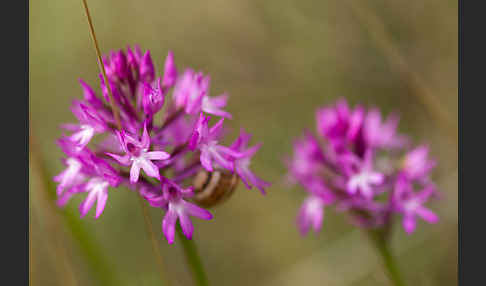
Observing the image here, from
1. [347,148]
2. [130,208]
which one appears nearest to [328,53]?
[347,148]

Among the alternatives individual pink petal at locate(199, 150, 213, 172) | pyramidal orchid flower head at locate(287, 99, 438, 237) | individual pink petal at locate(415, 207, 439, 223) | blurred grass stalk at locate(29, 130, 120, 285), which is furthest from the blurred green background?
individual pink petal at locate(199, 150, 213, 172)

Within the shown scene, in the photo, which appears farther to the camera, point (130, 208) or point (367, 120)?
point (130, 208)

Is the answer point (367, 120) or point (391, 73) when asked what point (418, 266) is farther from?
point (391, 73)

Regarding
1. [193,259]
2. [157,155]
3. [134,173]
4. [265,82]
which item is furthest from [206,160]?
[265,82]

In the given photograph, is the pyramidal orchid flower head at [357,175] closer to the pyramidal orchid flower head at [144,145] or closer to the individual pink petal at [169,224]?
the pyramidal orchid flower head at [144,145]

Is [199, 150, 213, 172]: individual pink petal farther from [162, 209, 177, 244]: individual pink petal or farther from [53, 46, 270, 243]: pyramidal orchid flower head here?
[162, 209, 177, 244]: individual pink petal

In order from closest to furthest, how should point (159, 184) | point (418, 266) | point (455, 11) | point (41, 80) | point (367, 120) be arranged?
point (159, 184) < point (367, 120) < point (418, 266) < point (455, 11) < point (41, 80)

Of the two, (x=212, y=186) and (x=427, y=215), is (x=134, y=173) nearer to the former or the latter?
(x=212, y=186)
